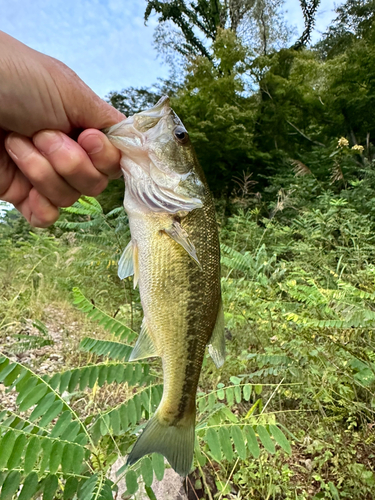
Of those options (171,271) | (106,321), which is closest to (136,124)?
(171,271)

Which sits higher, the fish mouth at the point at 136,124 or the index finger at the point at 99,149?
the fish mouth at the point at 136,124

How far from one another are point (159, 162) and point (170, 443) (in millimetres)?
1137

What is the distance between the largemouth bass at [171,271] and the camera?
138cm

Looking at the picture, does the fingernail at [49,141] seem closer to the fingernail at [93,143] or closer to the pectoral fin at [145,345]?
the fingernail at [93,143]

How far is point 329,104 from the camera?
11.6 meters

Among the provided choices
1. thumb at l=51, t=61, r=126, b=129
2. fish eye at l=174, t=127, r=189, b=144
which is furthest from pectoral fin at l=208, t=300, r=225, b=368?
thumb at l=51, t=61, r=126, b=129

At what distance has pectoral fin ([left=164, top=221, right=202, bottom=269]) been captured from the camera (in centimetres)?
129

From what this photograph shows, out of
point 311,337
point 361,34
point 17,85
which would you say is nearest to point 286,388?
point 311,337

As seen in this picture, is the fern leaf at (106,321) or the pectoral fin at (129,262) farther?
the fern leaf at (106,321)

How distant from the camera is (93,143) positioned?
4.66ft

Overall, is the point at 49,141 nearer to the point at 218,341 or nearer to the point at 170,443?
the point at 218,341

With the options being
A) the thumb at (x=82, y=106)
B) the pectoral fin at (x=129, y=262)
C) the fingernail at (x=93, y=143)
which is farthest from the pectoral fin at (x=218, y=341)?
the thumb at (x=82, y=106)

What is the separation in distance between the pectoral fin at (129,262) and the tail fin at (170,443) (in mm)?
584

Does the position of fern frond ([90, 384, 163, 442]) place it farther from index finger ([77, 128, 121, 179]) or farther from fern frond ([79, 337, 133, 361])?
index finger ([77, 128, 121, 179])
